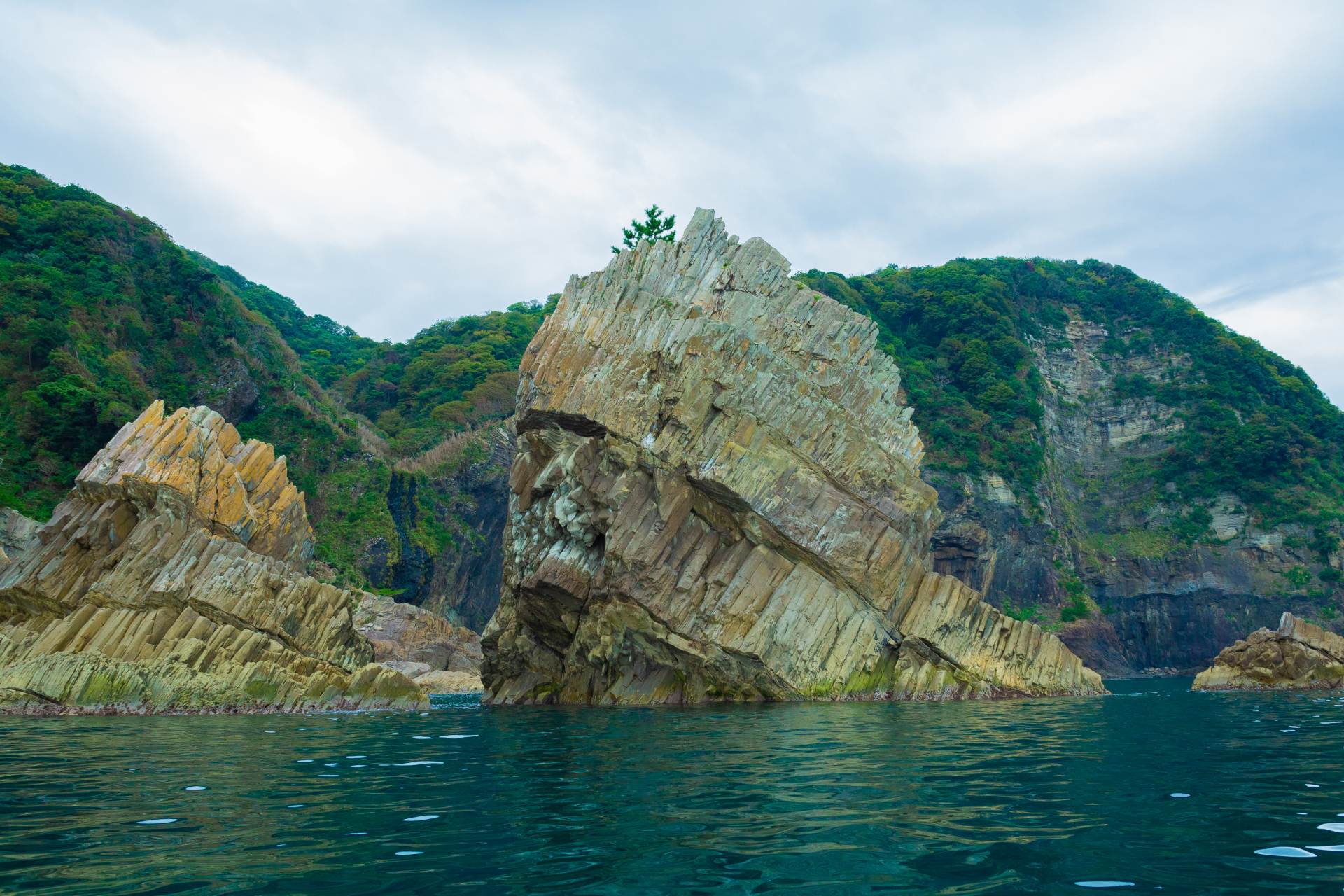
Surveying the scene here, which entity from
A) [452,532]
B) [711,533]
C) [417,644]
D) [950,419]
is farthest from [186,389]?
[950,419]

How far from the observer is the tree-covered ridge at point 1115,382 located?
93.0m

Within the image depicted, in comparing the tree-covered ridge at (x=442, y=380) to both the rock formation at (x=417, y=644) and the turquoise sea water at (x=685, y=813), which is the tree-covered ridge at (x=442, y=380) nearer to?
the rock formation at (x=417, y=644)

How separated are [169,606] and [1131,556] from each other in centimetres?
9141

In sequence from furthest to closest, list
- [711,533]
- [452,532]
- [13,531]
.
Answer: [452,532], [13,531], [711,533]

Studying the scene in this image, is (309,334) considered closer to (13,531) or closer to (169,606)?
(13,531)

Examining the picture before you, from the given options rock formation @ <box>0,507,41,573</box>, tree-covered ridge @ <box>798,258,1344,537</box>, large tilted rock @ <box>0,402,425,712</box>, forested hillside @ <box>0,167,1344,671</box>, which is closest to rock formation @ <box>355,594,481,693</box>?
forested hillside @ <box>0,167,1344,671</box>

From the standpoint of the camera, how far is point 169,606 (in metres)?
31.7

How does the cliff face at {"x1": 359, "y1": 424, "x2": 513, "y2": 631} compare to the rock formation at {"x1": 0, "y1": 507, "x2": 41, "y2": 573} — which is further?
the cliff face at {"x1": 359, "y1": 424, "x2": 513, "y2": 631}

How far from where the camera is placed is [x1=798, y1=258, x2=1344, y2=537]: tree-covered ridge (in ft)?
305

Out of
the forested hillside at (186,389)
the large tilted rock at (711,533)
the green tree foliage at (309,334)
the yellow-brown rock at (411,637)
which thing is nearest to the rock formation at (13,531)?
the forested hillside at (186,389)

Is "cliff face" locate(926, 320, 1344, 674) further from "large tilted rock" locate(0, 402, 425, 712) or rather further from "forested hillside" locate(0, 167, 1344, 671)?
"large tilted rock" locate(0, 402, 425, 712)

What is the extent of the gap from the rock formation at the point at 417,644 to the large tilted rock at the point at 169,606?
20.6 metres

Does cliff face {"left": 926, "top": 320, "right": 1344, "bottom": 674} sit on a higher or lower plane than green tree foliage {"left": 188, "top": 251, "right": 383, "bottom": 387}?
lower

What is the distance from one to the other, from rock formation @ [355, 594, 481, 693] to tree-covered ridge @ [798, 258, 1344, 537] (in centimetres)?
5411
